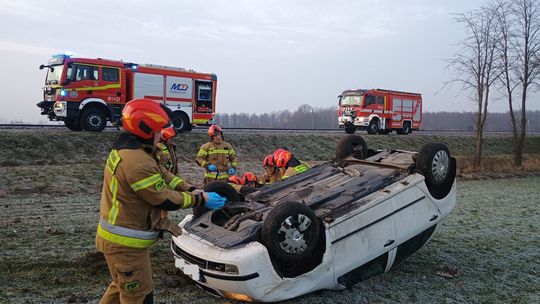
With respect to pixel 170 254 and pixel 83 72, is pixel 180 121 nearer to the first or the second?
pixel 83 72

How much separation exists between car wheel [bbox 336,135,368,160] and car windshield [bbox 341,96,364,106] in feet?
64.3

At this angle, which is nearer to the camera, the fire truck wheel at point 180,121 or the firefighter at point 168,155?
the firefighter at point 168,155

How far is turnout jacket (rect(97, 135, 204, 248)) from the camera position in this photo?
9.65 feet

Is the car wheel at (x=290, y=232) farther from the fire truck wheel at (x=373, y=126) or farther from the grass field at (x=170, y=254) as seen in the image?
the fire truck wheel at (x=373, y=126)

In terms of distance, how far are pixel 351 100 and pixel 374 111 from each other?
4.62ft

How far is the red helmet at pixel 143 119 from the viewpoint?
3021 millimetres

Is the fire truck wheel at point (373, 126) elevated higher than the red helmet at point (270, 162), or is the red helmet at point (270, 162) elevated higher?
the fire truck wheel at point (373, 126)

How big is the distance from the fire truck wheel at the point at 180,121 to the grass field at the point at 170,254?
17.8ft

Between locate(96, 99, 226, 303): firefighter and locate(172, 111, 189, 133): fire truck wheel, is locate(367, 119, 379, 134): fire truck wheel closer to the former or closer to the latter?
locate(172, 111, 189, 133): fire truck wheel

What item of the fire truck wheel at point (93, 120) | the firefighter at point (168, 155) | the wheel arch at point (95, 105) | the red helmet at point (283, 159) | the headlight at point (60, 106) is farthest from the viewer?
the fire truck wheel at point (93, 120)

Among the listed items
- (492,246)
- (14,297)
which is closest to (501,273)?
(492,246)

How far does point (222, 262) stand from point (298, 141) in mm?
16985

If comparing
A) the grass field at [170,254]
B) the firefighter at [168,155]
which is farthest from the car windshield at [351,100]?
the firefighter at [168,155]

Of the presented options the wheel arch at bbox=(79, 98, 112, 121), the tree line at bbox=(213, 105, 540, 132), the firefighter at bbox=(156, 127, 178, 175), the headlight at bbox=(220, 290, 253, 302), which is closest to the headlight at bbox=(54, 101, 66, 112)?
the wheel arch at bbox=(79, 98, 112, 121)
